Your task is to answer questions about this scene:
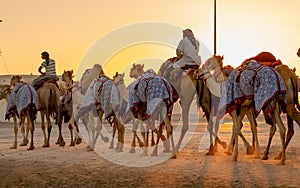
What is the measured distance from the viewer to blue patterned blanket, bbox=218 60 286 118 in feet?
43.3

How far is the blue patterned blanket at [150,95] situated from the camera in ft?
48.8

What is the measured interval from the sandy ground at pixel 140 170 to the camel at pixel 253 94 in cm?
99

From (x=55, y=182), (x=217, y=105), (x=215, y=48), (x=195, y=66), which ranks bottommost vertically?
(x=55, y=182)

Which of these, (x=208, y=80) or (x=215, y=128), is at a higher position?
(x=208, y=80)

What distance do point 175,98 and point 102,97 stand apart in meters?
2.66

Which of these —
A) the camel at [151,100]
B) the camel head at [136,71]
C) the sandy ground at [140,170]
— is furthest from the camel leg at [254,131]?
the camel head at [136,71]

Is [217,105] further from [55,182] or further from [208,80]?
[55,182]

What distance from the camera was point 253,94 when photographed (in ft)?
45.6

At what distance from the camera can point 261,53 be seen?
15.6m

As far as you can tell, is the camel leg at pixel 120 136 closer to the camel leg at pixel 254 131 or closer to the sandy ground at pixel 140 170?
the sandy ground at pixel 140 170

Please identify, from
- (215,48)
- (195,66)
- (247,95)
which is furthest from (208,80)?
(215,48)

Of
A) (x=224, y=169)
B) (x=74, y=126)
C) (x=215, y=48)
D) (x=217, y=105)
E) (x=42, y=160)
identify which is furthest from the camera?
(x=215, y=48)

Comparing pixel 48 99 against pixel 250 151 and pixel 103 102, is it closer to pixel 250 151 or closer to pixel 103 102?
pixel 103 102

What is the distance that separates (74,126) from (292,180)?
10.6 metres
